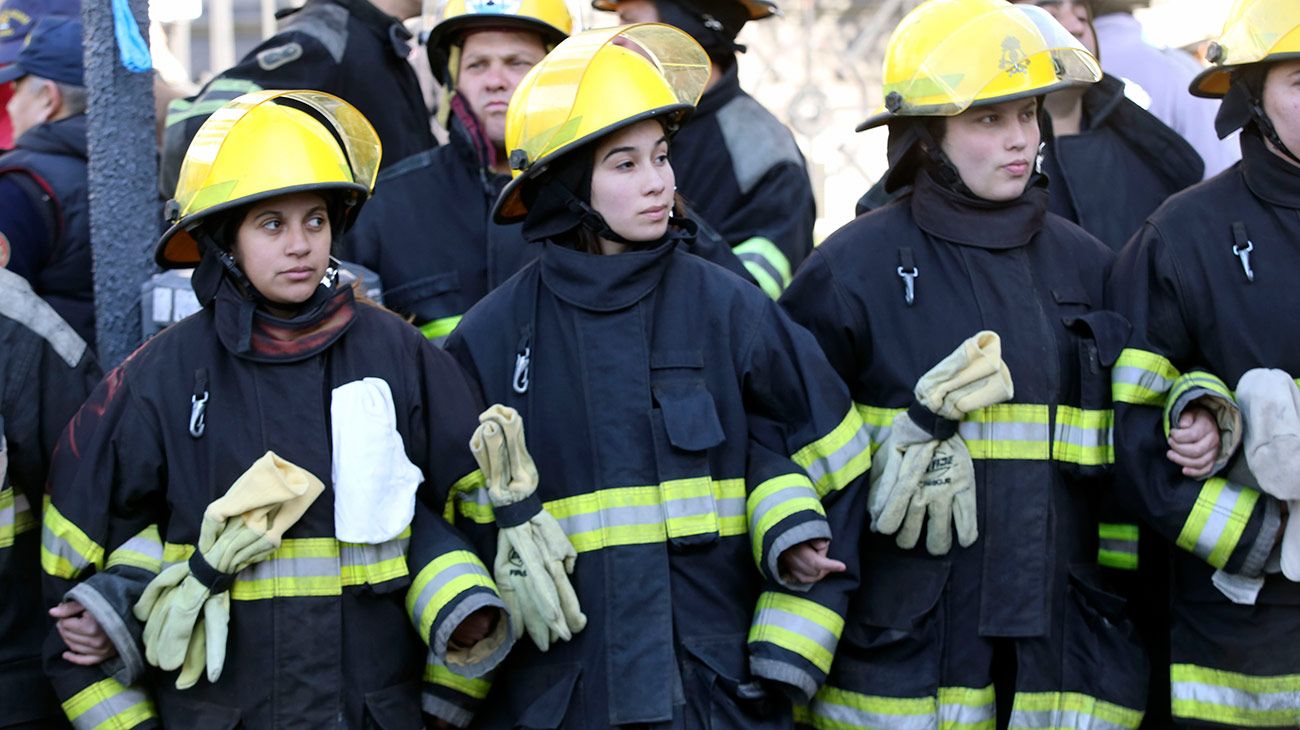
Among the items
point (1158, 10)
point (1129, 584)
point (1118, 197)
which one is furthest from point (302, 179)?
point (1158, 10)

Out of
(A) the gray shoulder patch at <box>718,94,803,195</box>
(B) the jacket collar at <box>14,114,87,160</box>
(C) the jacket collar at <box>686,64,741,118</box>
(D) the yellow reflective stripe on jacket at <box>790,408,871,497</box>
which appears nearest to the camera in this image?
(D) the yellow reflective stripe on jacket at <box>790,408,871,497</box>

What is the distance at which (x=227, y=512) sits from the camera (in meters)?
3.59

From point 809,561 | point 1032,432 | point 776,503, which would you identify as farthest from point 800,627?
point 1032,432

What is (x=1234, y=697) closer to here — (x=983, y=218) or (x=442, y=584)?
(x=983, y=218)

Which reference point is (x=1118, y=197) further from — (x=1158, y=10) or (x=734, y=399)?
(x=1158, y=10)

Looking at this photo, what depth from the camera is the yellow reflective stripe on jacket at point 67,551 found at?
3783 millimetres

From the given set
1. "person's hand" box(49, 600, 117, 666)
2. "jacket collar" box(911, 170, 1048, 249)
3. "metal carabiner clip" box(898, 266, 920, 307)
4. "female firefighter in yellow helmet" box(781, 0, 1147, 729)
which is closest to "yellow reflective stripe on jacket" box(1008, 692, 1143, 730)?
"female firefighter in yellow helmet" box(781, 0, 1147, 729)

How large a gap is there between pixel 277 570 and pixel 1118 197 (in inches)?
117

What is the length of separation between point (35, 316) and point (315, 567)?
1.01 m

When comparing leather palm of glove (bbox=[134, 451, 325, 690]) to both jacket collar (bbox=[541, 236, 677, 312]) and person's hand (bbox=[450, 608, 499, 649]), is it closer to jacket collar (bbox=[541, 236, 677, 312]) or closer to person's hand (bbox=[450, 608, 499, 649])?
person's hand (bbox=[450, 608, 499, 649])

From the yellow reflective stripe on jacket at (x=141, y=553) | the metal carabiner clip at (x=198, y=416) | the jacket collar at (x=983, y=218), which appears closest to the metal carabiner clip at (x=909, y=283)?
the jacket collar at (x=983, y=218)

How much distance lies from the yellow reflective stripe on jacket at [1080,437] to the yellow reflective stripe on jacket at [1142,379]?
82 mm

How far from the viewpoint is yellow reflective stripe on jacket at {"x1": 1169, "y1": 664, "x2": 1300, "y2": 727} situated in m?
4.01

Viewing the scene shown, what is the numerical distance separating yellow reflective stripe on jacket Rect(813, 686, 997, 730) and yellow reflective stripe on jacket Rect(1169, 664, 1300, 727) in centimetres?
47
